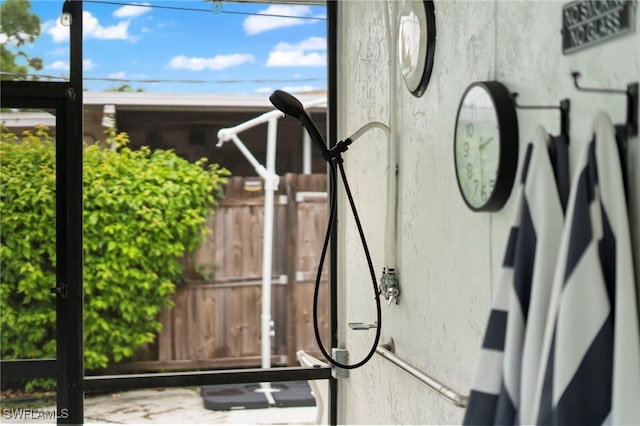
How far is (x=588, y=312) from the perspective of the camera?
1081 mm

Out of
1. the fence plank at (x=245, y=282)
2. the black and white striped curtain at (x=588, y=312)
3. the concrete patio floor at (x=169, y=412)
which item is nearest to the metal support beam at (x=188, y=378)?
the concrete patio floor at (x=169, y=412)

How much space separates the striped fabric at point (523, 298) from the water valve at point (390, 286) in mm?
960

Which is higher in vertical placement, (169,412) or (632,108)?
(632,108)

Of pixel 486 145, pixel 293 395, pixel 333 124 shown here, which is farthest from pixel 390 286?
pixel 293 395

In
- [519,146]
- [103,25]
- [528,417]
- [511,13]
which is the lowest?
[528,417]

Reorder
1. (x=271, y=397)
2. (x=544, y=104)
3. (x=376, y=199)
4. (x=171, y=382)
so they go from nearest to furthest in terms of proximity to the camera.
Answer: (x=544, y=104) → (x=376, y=199) → (x=171, y=382) → (x=271, y=397)

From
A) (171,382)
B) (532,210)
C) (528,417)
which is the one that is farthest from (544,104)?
(171,382)

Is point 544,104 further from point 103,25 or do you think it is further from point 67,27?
point 103,25

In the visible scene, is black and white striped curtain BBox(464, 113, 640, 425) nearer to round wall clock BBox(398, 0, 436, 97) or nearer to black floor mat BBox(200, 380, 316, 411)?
round wall clock BBox(398, 0, 436, 97)

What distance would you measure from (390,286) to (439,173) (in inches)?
18.7

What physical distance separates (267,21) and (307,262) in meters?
1.63

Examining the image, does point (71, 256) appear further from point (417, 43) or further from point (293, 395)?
point (293, 395)

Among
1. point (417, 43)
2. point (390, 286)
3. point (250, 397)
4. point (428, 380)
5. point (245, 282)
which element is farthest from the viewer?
point (245, 282)

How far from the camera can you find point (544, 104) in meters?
1.37
